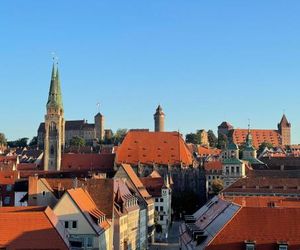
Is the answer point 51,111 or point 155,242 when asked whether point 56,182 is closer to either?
point 155,242

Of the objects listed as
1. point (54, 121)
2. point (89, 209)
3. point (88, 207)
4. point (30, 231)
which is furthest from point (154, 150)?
point (30, 231)

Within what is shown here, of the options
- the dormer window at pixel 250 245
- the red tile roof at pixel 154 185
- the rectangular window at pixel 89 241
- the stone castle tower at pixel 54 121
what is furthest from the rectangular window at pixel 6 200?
the stone castle tower at pixel 54 121

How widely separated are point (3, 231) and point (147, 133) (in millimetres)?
135481

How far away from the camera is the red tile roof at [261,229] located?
49062 mm

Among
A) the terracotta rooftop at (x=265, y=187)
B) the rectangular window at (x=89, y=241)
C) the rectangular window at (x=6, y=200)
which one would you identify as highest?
the terracotta rooftop at (x=265, y=187)

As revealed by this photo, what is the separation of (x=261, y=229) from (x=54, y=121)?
148 m

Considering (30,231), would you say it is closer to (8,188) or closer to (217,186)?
(8,188)

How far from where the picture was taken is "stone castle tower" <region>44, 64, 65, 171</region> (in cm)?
18588

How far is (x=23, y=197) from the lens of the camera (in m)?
81.1

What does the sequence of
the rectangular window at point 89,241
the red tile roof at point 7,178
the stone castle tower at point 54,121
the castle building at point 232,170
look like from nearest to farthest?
1. the rectangular window at point 89,241
2. the red tile roof at point 7,178
3. the castle building at point 232,170
4. the stone castle tower at point 54,121

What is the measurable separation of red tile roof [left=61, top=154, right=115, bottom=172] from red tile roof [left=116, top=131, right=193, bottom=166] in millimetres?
3232

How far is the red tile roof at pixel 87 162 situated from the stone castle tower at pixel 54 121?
443 cm

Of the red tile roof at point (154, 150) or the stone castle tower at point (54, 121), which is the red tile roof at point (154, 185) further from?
the stone castle tower at point (54, 121)

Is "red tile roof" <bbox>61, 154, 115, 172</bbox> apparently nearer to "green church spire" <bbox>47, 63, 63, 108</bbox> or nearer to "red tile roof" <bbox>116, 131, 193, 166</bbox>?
"red tile roof" <bbox>116, 131, 193, 166</bbox>
